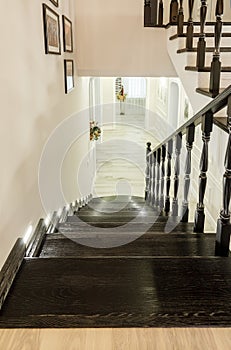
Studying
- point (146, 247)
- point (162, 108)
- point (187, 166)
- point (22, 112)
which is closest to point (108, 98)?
point (162, 108)

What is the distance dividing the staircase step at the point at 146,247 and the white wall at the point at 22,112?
0.83 ft

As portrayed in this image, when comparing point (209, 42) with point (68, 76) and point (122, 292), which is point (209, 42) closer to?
point (68, 76)

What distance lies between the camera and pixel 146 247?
2076 mm

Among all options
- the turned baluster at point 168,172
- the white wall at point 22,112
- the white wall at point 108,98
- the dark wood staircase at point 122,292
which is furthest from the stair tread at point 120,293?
the white wall at point 108,98

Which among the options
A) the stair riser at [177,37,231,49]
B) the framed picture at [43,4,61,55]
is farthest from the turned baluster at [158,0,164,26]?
the framed picture at [43,4,61,55]

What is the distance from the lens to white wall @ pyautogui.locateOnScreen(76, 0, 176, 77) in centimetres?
436

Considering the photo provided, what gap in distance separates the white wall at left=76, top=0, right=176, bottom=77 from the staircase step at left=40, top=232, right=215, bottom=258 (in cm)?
289

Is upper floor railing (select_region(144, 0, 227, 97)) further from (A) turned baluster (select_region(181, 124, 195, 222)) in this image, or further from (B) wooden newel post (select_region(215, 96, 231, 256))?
(B) wooden newel post (select_region(215, 96, 231, 256))

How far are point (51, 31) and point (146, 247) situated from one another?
1.85 meters

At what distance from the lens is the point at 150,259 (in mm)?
1670

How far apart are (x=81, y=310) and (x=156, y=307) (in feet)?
0.88

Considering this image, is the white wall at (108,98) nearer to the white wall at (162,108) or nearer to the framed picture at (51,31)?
the white wall at (162,108)

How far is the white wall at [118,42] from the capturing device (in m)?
4.36

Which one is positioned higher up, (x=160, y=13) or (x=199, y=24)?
(x=160, y=13)
